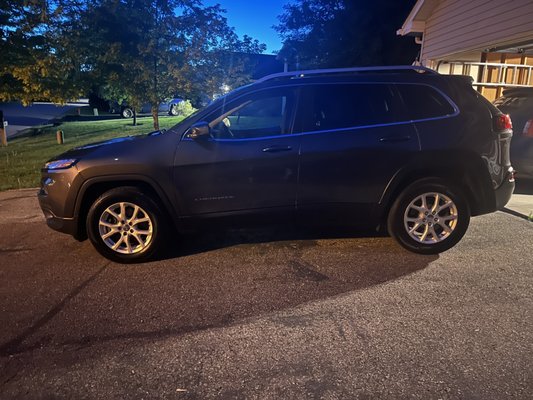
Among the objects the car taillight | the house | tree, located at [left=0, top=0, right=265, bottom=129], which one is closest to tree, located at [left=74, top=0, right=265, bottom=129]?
tree, located at [left=0, top=0, right=265, bottom=129]

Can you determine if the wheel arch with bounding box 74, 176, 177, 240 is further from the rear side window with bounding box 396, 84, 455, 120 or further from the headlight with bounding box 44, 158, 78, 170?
the rear side window with bounding box 396, 84, 455, 120

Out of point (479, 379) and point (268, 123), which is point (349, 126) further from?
point (479, 379)

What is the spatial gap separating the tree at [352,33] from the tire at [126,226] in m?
18.0

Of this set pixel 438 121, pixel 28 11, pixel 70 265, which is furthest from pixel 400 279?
pixel 28 11

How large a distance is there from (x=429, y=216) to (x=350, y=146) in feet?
3.76

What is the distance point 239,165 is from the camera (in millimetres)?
4012

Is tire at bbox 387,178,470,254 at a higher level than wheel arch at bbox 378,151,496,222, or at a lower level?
lower

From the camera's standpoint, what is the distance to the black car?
158 inches

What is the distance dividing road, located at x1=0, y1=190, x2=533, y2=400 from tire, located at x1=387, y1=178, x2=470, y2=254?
19cm

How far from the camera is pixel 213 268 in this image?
407cm

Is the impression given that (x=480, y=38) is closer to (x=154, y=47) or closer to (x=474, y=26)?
(x=474, y=26)

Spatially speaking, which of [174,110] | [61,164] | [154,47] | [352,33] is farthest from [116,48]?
[174,110]

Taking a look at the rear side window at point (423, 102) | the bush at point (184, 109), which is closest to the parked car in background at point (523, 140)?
the rear side window at point (423, 102)

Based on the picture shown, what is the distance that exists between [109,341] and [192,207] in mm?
1582
